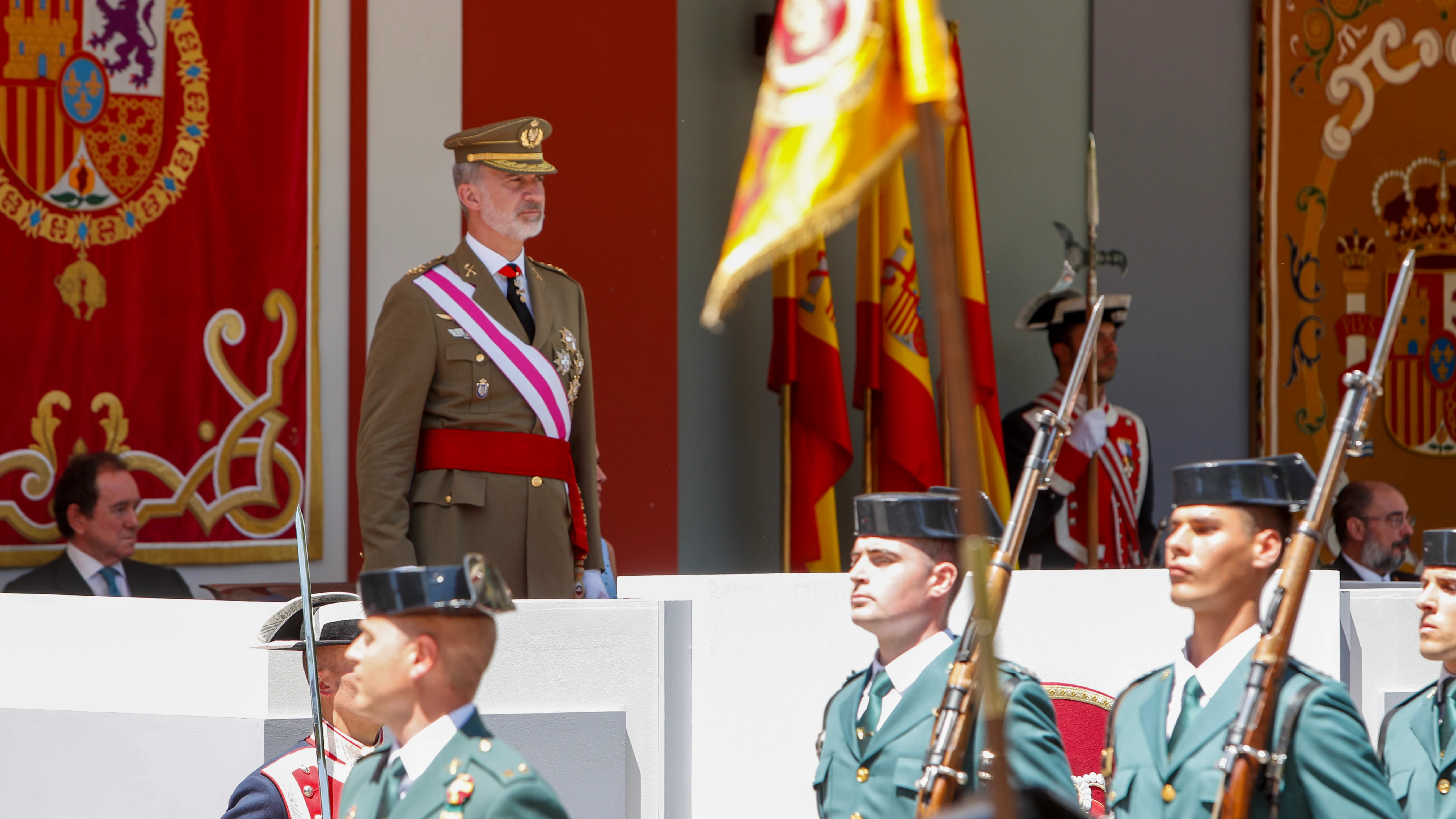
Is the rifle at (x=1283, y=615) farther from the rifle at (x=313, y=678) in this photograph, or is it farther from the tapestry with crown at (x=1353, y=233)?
the tapestry with crown at (x=1353, y=233)

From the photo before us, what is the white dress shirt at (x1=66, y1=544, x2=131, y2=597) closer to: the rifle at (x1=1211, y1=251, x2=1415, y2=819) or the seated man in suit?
the seated man in suit

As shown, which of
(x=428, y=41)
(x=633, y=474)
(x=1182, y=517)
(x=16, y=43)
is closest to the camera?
(x=1182, y=517)

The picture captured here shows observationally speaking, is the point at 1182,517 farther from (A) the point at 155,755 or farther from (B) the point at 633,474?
(B) the point at 633,474

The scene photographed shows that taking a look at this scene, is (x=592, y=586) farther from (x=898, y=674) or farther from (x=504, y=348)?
(x=898, y=674)

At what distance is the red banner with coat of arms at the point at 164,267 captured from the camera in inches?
179

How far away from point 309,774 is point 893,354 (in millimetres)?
3409

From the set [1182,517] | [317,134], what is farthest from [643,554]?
[1182,517]

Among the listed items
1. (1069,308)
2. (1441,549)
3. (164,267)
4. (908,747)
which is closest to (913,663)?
(908,747)

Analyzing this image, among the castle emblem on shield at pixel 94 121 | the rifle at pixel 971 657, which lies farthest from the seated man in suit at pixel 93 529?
the rifle at pixel 971 657

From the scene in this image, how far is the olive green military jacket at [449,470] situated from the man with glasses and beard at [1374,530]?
3.03m

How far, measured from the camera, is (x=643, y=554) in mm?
5258

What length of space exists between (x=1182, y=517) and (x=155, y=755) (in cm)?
176

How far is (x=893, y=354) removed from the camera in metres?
5.68

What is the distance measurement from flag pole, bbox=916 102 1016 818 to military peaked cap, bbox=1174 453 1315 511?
1375mm
